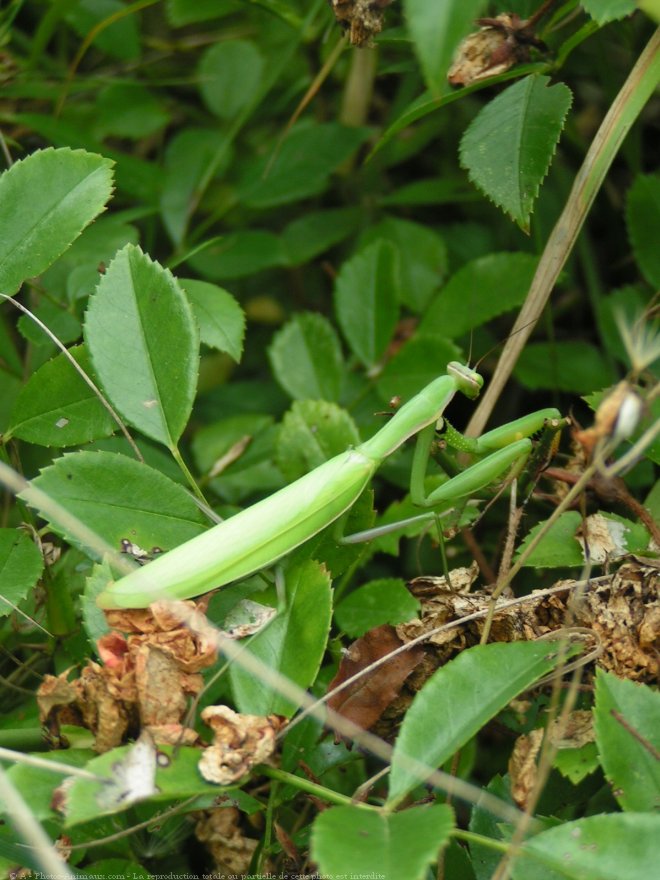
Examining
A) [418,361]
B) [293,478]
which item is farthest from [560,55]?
[293,478]

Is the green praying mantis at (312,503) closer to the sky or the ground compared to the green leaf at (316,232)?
closer to the ground

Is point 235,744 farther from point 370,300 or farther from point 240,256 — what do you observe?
point 240,256

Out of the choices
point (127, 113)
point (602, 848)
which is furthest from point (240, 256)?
point (602, 848)

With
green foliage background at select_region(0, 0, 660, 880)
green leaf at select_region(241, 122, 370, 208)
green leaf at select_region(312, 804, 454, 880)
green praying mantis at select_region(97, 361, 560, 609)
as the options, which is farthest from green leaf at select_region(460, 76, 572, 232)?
green leaf at select_region(312, 804, 454, 880)

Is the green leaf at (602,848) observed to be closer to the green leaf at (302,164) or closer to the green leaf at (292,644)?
the green leaf at (292,644)

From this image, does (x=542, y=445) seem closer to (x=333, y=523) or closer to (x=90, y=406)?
(x=333, y=523)

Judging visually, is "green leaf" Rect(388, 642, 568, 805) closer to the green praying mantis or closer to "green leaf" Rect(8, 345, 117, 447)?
the green praying mantis

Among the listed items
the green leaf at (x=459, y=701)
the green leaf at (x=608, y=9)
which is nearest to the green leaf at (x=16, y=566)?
the green leaf at (x=459, y=701)
